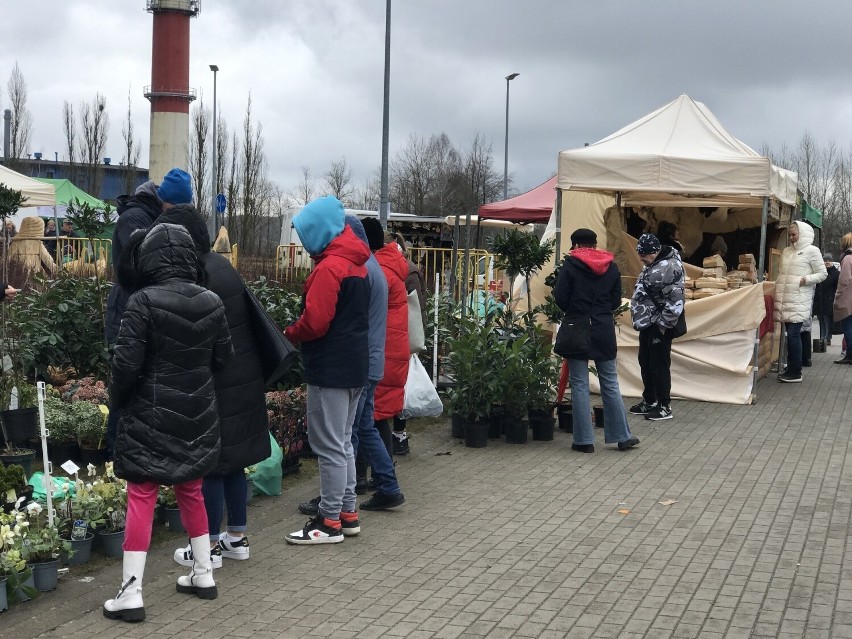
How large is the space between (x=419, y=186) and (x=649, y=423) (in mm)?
45784

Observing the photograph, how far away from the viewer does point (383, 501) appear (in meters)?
7.05

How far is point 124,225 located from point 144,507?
2183 millimetres

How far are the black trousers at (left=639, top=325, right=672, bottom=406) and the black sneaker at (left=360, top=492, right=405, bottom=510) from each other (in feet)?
15.0

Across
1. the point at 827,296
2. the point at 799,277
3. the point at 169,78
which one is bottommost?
the point at 827,296

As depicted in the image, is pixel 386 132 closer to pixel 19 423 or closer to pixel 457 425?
pixel 457 425

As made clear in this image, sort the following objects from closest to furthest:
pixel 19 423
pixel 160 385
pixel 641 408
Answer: pixel 160 385 < pixel 19 423 < pixel 641 408

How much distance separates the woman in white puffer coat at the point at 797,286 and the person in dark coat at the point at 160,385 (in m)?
10.7

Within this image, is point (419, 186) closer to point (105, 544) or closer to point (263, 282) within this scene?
point (263, 282)

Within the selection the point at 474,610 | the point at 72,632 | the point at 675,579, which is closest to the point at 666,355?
the point at 675,579

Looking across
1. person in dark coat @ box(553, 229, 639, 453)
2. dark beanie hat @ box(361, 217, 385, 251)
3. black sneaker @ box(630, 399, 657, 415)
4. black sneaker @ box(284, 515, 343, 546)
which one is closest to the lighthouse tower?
black sneaker @ box(630, 399, 657, 415)

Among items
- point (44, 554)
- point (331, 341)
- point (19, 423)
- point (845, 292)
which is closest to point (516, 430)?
point (331, 341)

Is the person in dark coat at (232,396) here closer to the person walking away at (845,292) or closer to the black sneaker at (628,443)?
the black sneaker at (628,443)

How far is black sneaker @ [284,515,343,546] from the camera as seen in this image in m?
6.23

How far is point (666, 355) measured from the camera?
10859 millimetres
